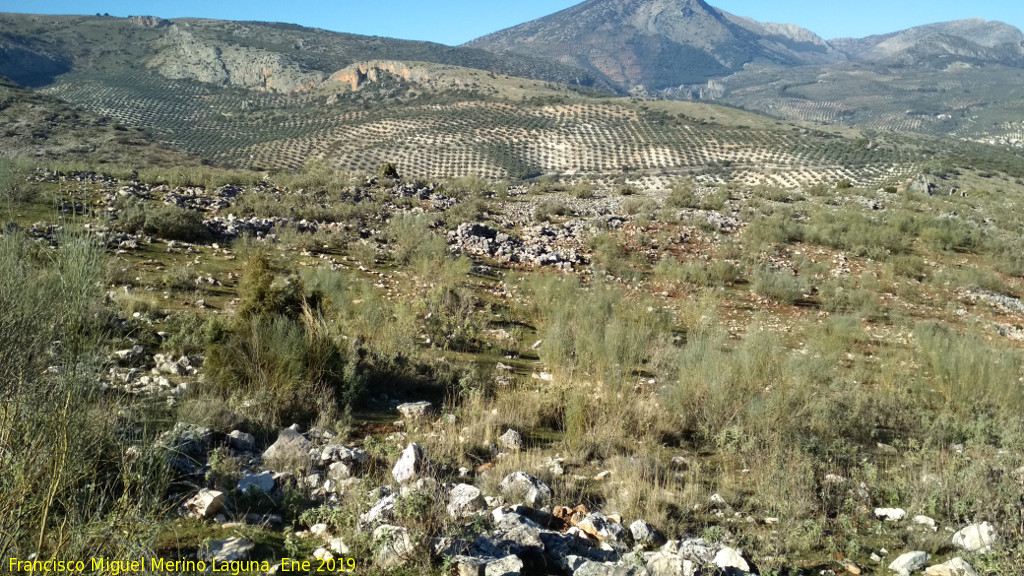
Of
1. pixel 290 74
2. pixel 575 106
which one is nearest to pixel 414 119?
pixel 575 106

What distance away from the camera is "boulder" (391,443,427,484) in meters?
4.03

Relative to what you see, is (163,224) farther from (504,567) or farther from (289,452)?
(504,567)

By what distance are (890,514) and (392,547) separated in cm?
358

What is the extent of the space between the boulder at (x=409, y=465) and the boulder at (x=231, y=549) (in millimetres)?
1167

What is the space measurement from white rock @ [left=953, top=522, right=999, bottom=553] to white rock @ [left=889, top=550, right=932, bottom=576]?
0.34 metres

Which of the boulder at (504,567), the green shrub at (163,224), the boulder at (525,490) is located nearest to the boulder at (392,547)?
the boulder at (504,567)

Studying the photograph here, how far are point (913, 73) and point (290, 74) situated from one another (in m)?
208

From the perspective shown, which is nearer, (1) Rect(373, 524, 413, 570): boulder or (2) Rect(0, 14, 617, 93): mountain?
(1) Rect(373, 524, 413, 570): boulder

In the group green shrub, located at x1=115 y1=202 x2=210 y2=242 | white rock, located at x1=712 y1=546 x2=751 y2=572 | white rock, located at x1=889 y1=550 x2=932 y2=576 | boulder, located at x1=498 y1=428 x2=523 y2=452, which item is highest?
green shrub, located at x1=115 y1=202 x2=210 y2=242

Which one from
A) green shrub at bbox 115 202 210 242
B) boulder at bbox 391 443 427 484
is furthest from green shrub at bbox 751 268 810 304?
green shrub at bbox 115 202 210 242

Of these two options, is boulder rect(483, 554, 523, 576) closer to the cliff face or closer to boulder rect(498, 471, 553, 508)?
boulder rect(498, 471, 553, 508)

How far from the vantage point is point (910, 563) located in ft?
11.4

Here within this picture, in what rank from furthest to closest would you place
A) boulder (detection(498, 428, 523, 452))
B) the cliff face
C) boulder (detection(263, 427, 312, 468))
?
the cliff face, boulder (detection(498, 428, 523, 452)), boulder (detection(263, 427, 312, 468))

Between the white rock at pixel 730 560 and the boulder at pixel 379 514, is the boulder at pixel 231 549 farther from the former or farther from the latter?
the white rock at pixel 730 560
